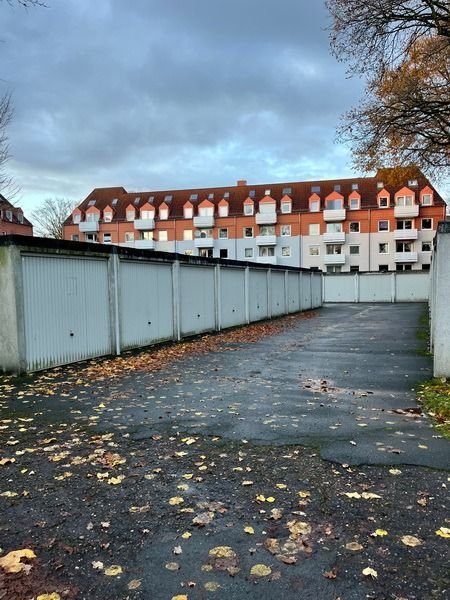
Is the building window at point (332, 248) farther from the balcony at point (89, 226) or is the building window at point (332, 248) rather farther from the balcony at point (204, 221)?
the balcony at point (89, 226)

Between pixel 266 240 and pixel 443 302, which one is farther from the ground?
pixel 266 240

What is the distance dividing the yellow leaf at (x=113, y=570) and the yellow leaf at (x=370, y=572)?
147 centimetres

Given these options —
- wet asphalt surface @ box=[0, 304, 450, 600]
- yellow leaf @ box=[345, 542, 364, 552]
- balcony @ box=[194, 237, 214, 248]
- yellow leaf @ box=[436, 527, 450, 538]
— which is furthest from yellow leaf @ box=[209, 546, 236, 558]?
balcony @ box=[194, 237, 214, 248]

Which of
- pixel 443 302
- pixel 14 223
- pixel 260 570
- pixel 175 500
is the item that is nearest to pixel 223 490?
pixel 175 500

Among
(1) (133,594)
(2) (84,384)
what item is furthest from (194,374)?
(1) (133,594)

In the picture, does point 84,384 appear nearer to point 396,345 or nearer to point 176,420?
point 176,420

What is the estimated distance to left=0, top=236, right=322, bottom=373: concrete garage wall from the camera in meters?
9.47

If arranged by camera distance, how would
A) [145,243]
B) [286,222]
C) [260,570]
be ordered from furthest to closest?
[145,243]
[286,222]
[260,570]

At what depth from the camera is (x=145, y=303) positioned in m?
14.0

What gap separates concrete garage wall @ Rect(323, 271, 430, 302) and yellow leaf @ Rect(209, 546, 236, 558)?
43140 millimetres

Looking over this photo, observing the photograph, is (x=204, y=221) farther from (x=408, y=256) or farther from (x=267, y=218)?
(x=408, y=256)

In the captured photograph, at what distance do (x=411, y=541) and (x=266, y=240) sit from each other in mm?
55510

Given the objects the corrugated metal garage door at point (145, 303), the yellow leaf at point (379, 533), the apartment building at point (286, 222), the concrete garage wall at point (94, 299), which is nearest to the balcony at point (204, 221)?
the apartment building at point (286, 222)

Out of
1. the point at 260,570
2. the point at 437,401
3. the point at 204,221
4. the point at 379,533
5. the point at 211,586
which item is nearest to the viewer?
the point at 211,586
